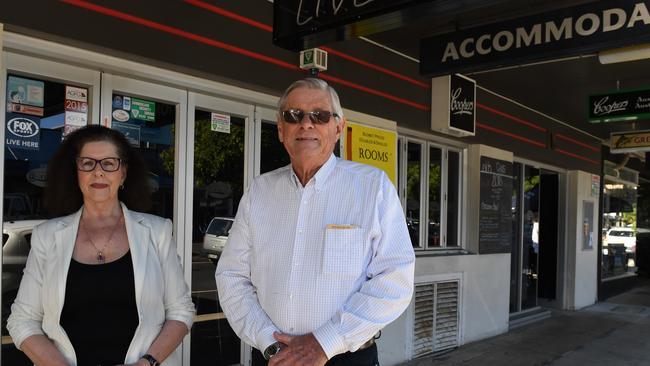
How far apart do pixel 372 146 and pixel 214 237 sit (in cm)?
187

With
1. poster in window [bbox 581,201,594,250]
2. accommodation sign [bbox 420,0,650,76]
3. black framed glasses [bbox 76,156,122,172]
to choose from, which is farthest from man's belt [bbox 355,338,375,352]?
poster in window [bbox 581,201,594,250]

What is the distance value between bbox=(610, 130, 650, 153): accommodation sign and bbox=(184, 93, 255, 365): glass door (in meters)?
7.49

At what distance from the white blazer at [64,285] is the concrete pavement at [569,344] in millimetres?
4151

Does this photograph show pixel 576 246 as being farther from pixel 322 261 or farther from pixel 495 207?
pixel 322 261

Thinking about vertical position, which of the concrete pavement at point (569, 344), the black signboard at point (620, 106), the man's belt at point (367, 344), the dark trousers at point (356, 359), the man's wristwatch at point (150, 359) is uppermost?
the black signboard at point (620, 106)

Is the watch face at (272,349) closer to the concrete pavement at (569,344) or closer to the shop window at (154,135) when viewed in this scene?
the shop window at (154,135)

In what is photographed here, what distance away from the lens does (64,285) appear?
1.90 m

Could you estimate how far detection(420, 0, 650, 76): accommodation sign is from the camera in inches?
140

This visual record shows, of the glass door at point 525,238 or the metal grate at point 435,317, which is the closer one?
the metal grate at point 435,317

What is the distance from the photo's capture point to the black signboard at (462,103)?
614cm

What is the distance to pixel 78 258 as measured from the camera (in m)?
1.98

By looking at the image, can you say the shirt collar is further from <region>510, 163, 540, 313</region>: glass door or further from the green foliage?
<region>510, 163, 540, 313</region>: glass door

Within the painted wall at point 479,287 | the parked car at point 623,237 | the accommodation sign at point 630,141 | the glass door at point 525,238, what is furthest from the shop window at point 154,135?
the parked car at point 623,237

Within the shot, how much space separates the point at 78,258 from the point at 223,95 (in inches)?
88.9
